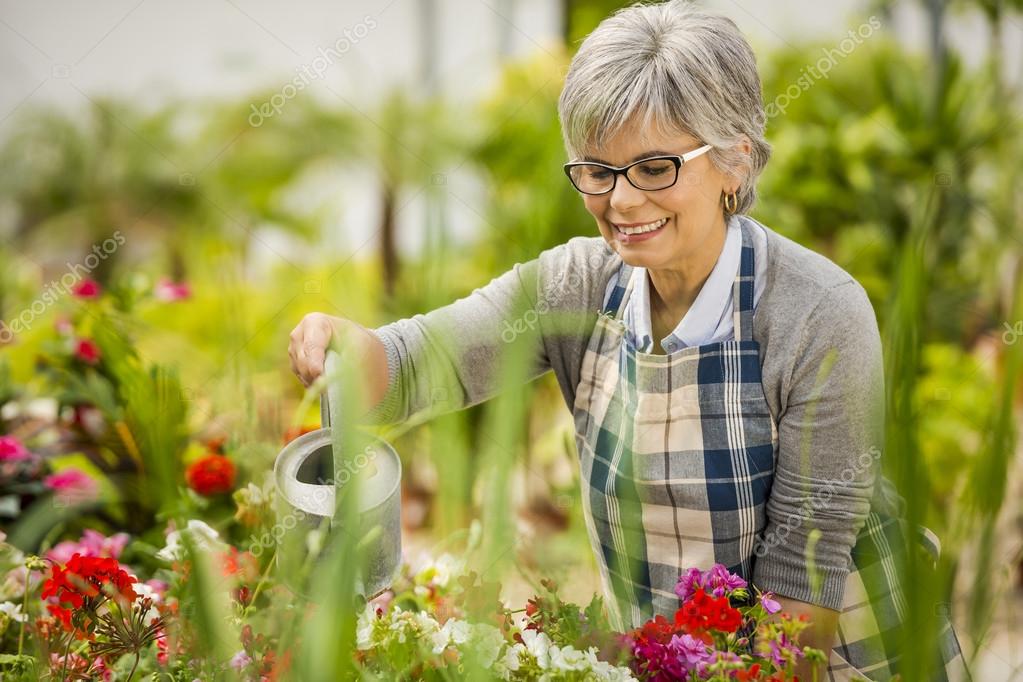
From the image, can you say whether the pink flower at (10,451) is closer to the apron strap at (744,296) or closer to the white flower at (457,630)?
the white flower at (457,630)

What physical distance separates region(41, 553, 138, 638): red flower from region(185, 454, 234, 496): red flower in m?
0.69

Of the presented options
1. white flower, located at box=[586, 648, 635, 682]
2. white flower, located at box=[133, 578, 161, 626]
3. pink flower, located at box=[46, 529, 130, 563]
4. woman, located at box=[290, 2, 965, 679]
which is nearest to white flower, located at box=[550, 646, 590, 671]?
white flower, located at box=[586, 648, 635, 682]

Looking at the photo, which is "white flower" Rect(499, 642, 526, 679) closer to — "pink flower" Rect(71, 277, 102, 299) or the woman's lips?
the woman's lips

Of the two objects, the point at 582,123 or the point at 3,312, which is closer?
the point at 582,123

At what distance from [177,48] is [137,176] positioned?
1.49 m

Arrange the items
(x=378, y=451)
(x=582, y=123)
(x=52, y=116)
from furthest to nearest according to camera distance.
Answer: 1. (x=52, y=116)
2. (x=582, y=123)
3. (x=378, y=451)

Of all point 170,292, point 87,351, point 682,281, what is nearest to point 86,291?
point 87,351

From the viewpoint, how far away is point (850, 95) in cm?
521

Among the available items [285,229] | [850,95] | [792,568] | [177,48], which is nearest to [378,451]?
[792,568]

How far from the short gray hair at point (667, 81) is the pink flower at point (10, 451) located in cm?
130

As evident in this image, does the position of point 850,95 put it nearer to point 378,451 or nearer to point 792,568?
point 792,568

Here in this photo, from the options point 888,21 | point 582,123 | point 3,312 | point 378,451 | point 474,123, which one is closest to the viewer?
point 378,451

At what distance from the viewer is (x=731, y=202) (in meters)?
1.36

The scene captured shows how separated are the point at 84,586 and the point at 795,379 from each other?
92cm
